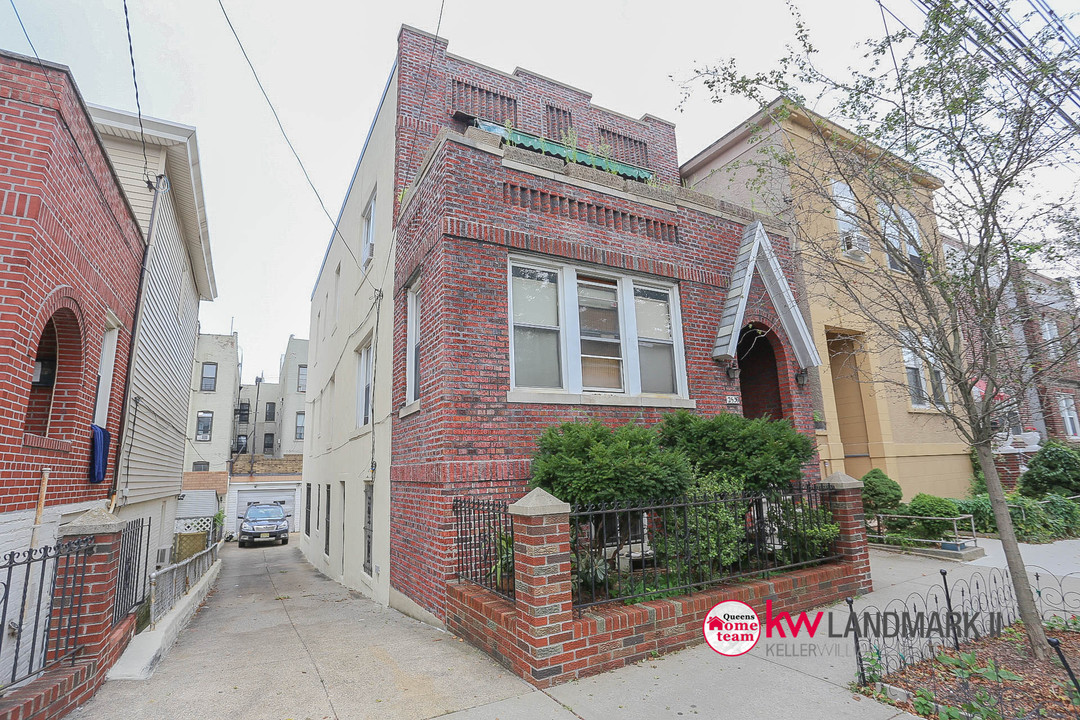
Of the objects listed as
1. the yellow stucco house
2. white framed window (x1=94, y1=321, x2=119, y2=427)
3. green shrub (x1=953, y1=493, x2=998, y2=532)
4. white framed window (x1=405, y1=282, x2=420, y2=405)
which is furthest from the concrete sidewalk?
the yellow stucco house

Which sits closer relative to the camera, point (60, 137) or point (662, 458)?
point (60, 137)

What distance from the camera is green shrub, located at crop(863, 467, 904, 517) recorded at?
36.5 feet

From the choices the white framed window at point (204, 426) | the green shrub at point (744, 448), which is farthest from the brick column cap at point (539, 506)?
the white framed window at point (204, 426)

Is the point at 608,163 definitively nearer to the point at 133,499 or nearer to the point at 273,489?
the point at 133,499

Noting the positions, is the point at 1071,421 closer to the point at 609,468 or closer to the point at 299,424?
the point at 609,468

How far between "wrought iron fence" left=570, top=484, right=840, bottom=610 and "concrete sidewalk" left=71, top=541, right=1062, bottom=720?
701 millimetres

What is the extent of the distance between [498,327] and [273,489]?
33.8 metres

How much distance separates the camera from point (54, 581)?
410 centimetres

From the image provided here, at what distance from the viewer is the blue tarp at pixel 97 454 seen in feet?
22.9

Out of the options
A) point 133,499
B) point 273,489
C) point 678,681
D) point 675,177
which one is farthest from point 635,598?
point 273,489

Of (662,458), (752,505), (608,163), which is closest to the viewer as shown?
(662,458)

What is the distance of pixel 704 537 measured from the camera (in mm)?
5840

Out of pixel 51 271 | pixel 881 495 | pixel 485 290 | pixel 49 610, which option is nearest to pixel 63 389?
pixel 51 271

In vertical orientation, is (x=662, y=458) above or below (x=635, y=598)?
above
